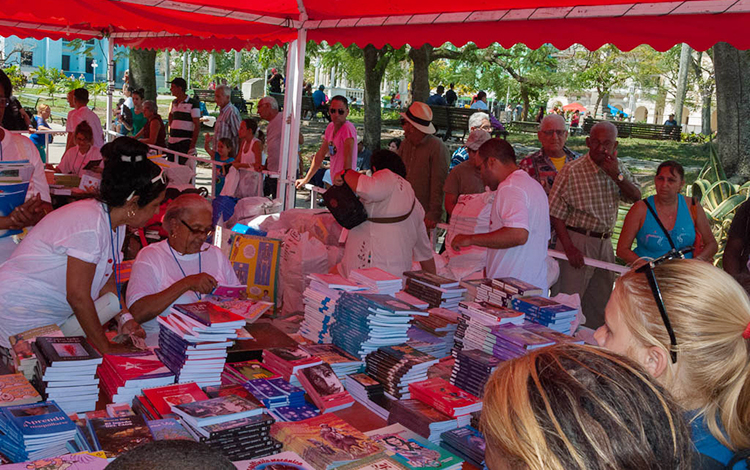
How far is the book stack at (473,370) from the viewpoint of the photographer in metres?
2.66

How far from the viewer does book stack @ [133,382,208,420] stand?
2.36 meters

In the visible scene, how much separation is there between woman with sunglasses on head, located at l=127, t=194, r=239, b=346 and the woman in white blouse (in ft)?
16.0

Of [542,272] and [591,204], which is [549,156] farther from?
[542,272]

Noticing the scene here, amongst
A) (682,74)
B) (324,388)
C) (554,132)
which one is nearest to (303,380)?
(324,388)

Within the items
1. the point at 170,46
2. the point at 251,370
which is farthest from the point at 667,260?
the point at 170,46

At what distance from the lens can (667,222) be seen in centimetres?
470

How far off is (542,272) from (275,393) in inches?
88.4

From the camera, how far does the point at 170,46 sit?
9578mm

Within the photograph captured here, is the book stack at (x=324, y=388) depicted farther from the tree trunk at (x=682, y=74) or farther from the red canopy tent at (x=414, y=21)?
the tree trunk at (x=682, y=74)

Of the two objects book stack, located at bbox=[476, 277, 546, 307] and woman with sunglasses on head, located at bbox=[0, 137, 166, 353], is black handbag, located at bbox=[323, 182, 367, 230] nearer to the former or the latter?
book stack, located at bbox=[476, 277, 546, 307]

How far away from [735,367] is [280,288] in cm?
400

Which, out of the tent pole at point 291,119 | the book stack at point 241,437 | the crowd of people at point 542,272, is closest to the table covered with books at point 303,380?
the book stack at point 241,437

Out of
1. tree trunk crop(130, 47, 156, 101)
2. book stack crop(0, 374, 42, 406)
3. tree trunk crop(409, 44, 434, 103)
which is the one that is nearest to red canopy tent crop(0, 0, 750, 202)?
book stack crop(0, 374, 42, 406)

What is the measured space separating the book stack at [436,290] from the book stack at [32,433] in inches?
74.5
